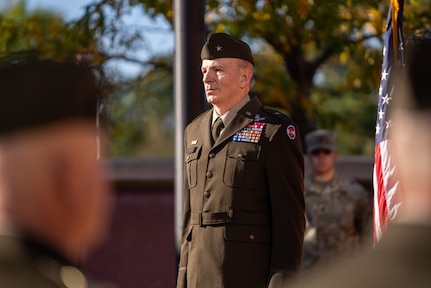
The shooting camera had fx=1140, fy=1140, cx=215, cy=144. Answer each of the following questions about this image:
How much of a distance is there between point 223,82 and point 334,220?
2787 millimetres

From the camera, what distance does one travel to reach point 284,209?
4.65 metres

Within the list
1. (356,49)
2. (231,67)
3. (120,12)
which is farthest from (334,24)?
(231,67)

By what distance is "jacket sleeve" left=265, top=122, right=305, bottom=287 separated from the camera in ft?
15.3

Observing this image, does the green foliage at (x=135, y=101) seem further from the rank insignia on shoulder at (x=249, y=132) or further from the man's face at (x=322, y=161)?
the man's face at (x=322, y=161)

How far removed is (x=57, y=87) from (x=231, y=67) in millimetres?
3075

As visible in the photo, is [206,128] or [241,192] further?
[206,128]

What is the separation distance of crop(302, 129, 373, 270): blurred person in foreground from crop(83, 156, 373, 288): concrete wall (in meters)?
1.60

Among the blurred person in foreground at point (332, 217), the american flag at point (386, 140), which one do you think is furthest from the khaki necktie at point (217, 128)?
the blurred person in foreground at point (332, 217)

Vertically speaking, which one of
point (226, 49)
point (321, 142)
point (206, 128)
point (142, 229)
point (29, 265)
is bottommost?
point (142, 229)

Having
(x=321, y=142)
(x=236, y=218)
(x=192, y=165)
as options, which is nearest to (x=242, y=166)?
(x=236, y=218)

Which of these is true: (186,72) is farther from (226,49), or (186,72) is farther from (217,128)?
(217,128)

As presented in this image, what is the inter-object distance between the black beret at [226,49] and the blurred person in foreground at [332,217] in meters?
2.51

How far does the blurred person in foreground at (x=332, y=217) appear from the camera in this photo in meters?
7.40

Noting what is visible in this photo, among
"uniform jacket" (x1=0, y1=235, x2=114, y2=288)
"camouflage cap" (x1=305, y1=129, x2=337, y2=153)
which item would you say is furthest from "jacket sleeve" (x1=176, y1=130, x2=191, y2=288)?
"uniform jacket" (x1=0, y1=235, x2=114, y2=288)
